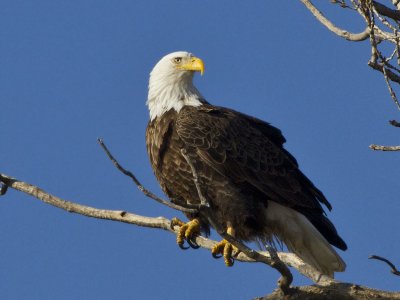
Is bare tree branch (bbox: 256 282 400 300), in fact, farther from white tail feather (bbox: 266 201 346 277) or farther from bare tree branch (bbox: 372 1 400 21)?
white tail feather (bbox: 266 201 346 277)

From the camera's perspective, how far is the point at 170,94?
6781 mm

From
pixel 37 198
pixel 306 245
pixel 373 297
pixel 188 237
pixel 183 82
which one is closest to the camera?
pixel 373 297

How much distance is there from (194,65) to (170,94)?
34 cm

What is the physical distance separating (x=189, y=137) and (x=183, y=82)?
0.88 metres

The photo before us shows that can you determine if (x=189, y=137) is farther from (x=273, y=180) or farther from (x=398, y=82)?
(x=398, y=82)

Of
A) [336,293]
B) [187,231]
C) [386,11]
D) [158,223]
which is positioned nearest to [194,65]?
[187,231]

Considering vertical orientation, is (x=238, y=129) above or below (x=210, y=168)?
above

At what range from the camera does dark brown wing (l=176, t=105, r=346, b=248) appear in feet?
20.3

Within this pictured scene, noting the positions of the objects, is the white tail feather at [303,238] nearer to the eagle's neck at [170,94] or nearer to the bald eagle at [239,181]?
the bald eagle at [239,181]

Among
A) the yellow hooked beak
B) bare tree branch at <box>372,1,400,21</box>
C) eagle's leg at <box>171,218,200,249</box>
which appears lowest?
eagle's leg at <box>171,218,200,249</box>

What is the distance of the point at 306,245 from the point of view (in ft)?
20.6

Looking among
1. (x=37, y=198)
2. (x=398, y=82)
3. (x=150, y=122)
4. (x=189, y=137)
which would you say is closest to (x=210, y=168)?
(x=189, y=137)

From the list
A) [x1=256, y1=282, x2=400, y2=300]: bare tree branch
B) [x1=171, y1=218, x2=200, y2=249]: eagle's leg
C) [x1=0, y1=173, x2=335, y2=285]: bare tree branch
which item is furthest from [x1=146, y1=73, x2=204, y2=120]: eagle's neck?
[x1=256, y1=282, x2=400, y2=300]: bare tree branch

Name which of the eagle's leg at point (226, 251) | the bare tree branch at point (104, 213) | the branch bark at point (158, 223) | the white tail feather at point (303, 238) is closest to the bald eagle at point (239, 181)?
the white tail feather at point (303, 238)
